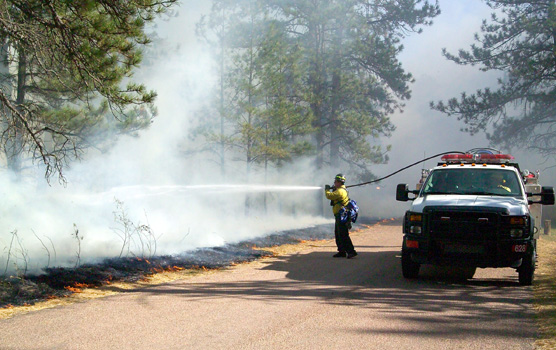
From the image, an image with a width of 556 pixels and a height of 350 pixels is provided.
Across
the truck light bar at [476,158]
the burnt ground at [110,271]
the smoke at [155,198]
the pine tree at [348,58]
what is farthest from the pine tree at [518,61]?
the burnt ground at [110,271]

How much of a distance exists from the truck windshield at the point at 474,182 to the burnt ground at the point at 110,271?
4.49 m

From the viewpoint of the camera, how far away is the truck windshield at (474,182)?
10.8 m

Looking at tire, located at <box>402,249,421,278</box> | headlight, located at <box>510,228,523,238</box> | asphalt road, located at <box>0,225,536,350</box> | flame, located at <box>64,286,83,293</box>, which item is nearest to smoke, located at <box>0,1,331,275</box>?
flame, located at <box>64,286,83,293</box>

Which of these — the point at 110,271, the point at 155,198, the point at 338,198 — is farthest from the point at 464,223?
the point at 155,198

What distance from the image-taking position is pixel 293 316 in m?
6.95

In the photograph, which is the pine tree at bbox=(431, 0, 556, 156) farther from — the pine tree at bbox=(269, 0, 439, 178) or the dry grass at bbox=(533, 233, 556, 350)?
the dry grass at bbox=(533, 233, 556, 350)

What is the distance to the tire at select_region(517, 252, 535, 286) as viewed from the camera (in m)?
9.46

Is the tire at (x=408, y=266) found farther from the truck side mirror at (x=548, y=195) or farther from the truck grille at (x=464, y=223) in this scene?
the truck side mirror at (x=548, y=195)

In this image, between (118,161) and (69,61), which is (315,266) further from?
(118,161)

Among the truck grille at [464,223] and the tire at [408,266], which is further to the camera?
the tire at [408,266]

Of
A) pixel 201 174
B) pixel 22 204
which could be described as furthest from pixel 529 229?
pixel 201 174

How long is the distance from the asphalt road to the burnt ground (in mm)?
909

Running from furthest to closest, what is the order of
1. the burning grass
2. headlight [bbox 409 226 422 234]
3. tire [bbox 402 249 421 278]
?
tire [bbox 402 249 421 278], headlight [bbox 409 226 422 234], the burning grass

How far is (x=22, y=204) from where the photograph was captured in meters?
11.6
